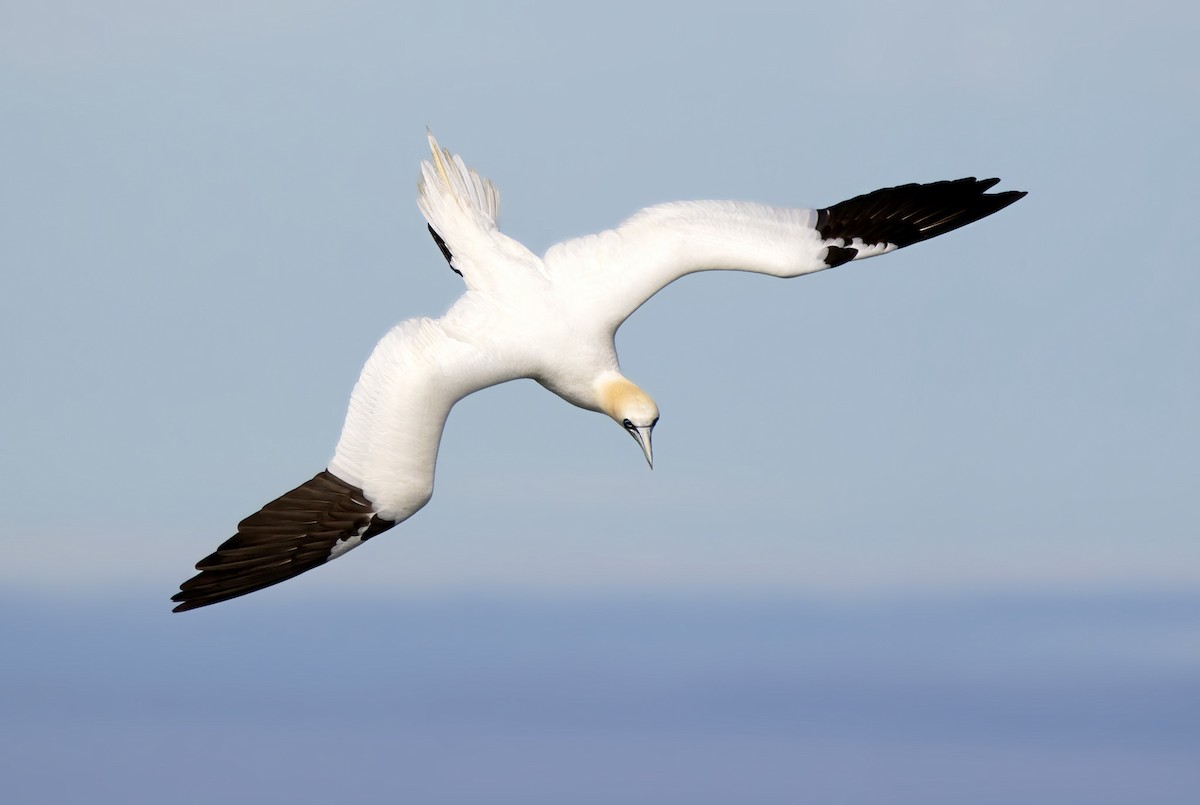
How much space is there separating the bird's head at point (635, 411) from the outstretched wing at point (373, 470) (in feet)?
3.61

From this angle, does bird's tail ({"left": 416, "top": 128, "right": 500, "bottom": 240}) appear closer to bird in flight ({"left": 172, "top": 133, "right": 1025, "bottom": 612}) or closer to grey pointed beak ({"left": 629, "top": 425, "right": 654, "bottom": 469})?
bird in flight ({"left": 172, "top": 133, "right": 1025, "bottom": 612})

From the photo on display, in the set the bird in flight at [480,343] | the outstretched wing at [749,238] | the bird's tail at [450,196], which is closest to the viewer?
the bird in flight at [480,343]

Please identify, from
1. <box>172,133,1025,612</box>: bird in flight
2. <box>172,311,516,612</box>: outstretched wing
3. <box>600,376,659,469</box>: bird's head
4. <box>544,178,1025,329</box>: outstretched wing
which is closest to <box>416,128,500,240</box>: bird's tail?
<box>172,133,1025,612</box>: bird in flight

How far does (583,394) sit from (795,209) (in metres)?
3.18

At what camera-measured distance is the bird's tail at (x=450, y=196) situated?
18.0 m

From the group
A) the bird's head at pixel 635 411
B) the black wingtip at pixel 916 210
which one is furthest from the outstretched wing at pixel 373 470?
the black wingtip at pixel 916 210

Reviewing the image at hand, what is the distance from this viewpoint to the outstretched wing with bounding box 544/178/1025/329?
1764cm

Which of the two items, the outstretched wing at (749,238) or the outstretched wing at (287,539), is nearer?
the outstretched wing at (287,539)

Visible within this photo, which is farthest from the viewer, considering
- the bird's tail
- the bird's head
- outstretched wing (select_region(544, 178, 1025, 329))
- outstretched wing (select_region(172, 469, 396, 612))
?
the bird's tail

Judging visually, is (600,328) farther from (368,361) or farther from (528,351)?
(368,361)

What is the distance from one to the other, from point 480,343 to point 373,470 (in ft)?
5.18

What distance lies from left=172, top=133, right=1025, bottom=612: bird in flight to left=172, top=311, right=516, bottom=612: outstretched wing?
1 cm

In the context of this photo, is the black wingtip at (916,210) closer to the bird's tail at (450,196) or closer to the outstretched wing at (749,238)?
the outstretched wing at (749,238)

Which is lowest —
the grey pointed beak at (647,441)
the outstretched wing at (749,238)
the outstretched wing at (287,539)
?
the outstretched wing at (287,539)
